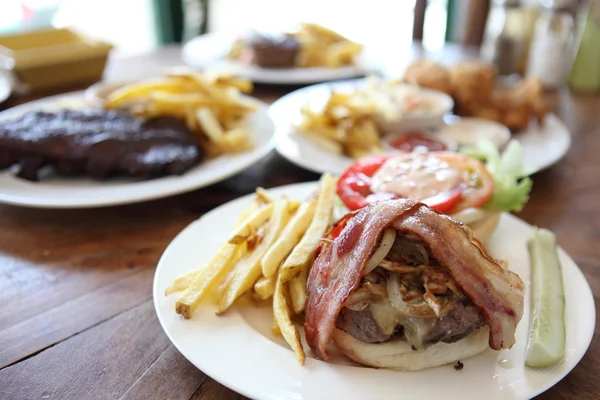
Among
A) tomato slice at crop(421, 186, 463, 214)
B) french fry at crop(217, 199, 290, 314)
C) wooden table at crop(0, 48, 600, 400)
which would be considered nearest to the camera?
wooden table at crop(0, 48, 600, 400)

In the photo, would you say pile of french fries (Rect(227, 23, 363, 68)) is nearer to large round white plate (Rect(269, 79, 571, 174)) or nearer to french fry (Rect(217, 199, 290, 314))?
large round white plate (Rect(269, 79, 571, 174))

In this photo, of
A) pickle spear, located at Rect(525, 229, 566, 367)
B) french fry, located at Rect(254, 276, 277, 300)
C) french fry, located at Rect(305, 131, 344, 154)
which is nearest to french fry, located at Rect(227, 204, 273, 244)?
french fry, located at Rect(254, 276, 277, 300)

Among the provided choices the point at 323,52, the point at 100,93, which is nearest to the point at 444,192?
the point at 100,93

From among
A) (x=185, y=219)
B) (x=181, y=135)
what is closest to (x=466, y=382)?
(x=185, y=219)

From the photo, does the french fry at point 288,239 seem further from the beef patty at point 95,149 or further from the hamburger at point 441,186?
the beef patty at point 95,149

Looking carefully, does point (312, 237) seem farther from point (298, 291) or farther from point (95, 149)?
point (95, 149)

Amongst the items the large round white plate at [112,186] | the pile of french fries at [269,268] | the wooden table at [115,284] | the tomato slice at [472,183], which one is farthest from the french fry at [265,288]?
the large round white plate at [112,186]

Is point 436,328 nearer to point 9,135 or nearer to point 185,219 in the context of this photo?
point 185,219
